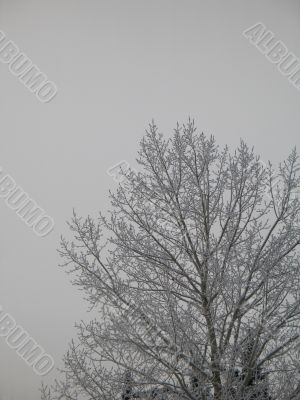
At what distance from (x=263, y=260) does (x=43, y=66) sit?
28.0m

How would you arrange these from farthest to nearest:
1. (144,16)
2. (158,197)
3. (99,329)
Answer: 1. (144,16)
2. (158,197)
3. (99,329)

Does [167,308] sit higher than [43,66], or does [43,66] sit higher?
[43,66]

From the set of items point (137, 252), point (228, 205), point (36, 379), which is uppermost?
point (228, 205)

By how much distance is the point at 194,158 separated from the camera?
19.7ft

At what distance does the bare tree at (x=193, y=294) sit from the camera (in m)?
4.91

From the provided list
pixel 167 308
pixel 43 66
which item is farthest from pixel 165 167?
pixel 43 66

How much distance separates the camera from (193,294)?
559 cm

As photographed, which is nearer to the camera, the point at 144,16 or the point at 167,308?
the point at 167,308

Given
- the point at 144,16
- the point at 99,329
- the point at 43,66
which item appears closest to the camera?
the point at 99,329

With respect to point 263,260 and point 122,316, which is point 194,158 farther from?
point 122,316

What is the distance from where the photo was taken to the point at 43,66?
1189 inches

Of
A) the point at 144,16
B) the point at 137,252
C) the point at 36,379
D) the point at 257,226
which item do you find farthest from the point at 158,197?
the point at 144,16

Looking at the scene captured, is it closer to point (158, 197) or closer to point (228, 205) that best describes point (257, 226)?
point (228, 205)

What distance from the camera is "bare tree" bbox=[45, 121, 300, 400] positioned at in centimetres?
491
